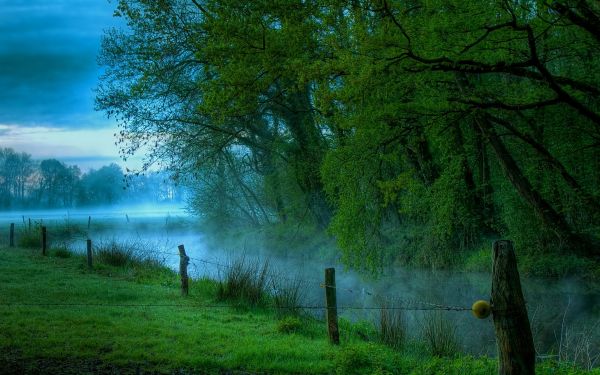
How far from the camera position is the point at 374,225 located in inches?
598

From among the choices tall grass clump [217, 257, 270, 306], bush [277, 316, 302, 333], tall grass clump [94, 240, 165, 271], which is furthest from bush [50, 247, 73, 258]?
bush [277, 316, 302, 333]

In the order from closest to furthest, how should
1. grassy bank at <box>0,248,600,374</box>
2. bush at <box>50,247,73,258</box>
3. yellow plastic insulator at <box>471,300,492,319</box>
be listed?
yellow plastic insulator at <box>471,300,492,319</box>, grassy bank at <box>0,248,600,374</box>, bush at <box>50,247,73,258</box>

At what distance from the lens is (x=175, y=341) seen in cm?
780

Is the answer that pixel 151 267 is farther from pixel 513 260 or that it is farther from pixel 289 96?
pixel 513 260

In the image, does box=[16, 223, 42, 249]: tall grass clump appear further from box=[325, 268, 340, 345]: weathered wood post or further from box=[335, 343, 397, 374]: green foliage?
box=[335, 343, 397, 374]: green foliage

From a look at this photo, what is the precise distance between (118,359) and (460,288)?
10.8m

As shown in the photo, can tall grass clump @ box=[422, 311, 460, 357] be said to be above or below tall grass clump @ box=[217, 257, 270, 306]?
below

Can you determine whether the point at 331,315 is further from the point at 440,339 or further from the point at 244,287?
the point at 244,287

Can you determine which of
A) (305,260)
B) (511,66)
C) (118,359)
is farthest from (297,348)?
(305,260)

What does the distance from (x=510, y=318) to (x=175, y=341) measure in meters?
4.70

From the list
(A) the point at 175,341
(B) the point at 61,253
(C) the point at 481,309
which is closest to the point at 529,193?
(C) the point at 481,309

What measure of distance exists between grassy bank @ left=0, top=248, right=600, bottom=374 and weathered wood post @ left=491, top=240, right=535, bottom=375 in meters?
1.34

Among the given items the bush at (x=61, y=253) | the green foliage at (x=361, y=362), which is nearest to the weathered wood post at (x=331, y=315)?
the green foliage at (x=361, y=362)

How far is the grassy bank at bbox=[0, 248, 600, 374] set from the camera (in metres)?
6.63
